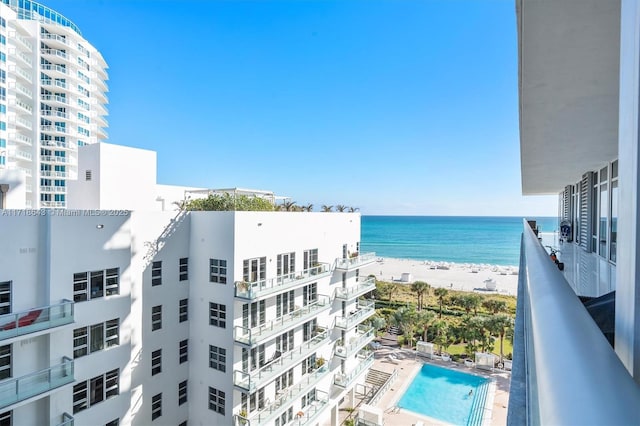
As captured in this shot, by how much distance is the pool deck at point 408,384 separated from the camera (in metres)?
20.0

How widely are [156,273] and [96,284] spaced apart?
93.7 inches

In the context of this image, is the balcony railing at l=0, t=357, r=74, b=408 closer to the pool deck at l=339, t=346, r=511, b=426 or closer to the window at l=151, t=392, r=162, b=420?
the window at l=151, t=392, r=162, b=420

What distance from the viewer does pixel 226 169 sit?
55.6 meters

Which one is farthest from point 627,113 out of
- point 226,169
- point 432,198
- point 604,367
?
point 432,198

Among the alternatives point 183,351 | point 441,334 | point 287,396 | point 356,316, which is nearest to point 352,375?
point 356,316

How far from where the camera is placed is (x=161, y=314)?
47.2ft

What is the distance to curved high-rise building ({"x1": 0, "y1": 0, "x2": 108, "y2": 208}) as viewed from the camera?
125ft

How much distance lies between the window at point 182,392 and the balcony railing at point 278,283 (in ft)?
18.3

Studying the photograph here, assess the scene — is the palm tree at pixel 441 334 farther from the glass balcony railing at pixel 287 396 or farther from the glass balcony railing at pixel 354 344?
the glass balcony railing at pixel 287 396

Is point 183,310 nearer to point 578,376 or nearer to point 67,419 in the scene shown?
point 67,419

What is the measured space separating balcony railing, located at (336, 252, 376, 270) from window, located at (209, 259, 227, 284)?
779 cm

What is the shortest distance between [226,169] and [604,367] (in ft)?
190

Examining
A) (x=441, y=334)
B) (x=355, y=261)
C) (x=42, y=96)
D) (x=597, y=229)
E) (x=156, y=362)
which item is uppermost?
(x=42, y=96)

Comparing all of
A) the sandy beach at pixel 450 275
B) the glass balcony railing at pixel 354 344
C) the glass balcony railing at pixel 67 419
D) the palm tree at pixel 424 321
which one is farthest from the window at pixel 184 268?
the sandy beach at pixel 450 275
